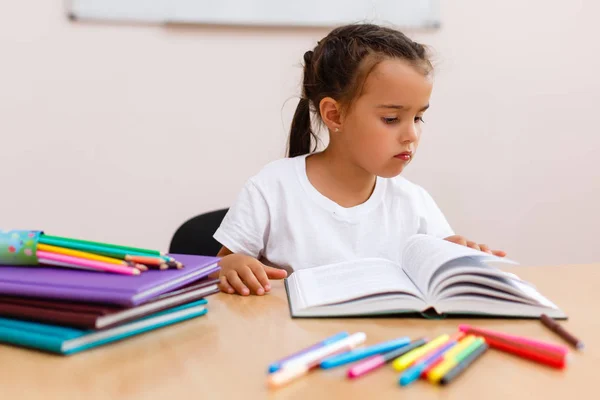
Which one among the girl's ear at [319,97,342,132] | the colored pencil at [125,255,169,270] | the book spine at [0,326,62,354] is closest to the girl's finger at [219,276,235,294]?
the colored pencil at [125,255,169,270]

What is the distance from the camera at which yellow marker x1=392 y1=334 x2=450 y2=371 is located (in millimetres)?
628

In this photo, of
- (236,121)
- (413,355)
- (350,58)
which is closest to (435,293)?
(413,355)

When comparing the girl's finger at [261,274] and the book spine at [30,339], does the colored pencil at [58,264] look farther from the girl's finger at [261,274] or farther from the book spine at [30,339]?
the girl's finger at [261,274]

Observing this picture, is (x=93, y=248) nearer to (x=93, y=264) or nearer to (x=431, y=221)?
(x=93, y=264)

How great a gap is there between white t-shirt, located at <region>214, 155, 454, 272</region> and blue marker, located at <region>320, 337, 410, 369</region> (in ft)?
2.18

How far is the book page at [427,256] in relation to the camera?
2.86 ft

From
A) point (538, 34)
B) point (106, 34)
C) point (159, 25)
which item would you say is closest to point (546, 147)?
point (538, 34)

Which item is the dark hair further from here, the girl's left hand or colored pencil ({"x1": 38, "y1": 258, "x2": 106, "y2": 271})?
colored pencil ({"x1": 38, "y1": 258, "x2": 106, "y2": 271})

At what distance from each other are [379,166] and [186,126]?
92 cm

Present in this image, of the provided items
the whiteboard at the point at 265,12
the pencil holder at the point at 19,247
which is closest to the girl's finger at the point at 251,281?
the pencil holder at the point at 19,247

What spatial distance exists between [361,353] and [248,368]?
0.39 feet

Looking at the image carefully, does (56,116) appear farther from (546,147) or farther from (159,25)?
(546,147)

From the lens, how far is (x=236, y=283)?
980mm

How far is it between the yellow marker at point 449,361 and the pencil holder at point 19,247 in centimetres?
49
